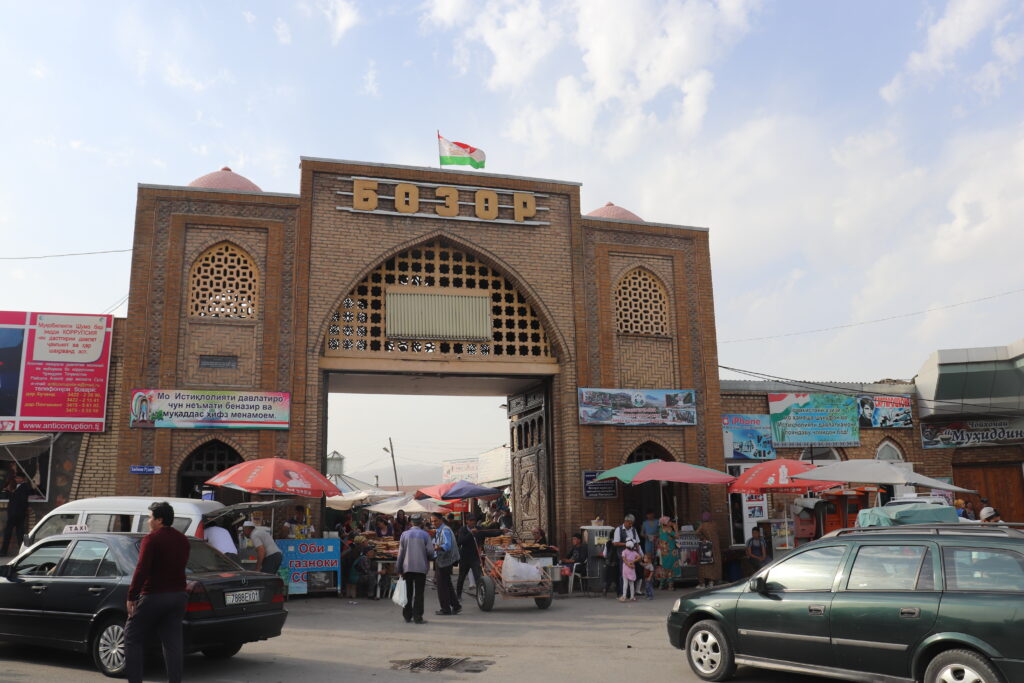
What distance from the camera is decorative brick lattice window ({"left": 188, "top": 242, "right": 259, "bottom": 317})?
55.0 feet

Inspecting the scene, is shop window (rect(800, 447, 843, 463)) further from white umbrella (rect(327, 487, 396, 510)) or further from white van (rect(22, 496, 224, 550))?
white van (rect(22, 496, 224, 550))

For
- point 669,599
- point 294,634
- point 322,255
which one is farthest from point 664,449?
point 294,634

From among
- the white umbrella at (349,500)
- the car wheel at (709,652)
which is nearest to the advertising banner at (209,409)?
the white umbrella at (349,500)

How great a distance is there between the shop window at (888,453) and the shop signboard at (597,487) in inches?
296

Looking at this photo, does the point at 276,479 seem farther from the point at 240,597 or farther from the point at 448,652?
the point at 240,597

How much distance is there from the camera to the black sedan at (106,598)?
25.1ft

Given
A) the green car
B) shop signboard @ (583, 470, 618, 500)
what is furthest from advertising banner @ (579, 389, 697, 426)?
the green car

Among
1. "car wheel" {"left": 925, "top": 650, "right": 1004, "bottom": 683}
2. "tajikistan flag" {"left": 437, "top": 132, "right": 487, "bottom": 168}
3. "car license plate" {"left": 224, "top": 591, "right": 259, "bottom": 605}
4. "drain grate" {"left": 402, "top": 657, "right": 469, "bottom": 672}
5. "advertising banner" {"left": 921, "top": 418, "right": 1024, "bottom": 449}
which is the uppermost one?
"tajikistan flag" {"left": 437, "top": 132, "right": 487, "bottom": 168}

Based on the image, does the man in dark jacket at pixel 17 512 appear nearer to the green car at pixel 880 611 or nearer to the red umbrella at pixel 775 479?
the green car at pixel 880 611

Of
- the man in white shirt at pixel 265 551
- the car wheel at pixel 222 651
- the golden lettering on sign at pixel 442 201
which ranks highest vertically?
the golden lettering on sign at pixel 442 201

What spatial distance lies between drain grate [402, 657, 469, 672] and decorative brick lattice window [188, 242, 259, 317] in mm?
9883

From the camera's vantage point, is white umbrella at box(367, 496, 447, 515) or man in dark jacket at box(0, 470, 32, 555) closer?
man in dark jacket at box(0, 470, 32, 555)

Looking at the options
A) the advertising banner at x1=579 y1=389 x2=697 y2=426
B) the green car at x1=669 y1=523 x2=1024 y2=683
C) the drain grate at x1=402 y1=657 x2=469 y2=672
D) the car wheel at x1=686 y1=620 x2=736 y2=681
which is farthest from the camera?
the advertising banner at x1=579 y1=389 x2=697 y2=426

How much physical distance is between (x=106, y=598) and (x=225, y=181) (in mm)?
12784
